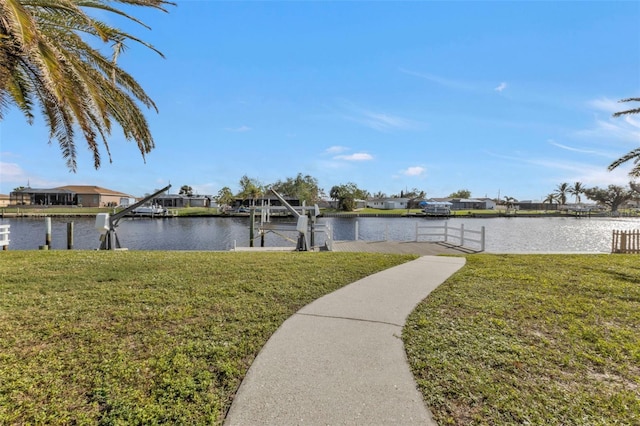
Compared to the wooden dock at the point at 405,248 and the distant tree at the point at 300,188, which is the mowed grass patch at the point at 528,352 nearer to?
the wooden dock at the point at 405,248

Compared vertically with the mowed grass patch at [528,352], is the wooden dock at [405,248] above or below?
below

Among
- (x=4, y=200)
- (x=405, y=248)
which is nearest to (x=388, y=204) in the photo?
(x=405, y=248)

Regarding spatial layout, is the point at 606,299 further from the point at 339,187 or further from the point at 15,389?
the point at 339,187

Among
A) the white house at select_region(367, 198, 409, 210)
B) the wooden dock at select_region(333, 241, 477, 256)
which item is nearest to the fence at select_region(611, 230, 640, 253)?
the wooden dock at select_region(333, 241, 477, 256)

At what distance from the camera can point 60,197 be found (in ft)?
226

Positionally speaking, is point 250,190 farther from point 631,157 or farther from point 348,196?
point 631,157

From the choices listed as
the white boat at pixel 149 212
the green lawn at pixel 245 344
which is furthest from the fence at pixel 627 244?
the white boat at pixel 149 212

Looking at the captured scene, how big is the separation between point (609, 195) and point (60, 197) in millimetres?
157323

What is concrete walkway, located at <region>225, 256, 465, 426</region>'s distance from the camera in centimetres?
268

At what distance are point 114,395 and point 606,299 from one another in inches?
302

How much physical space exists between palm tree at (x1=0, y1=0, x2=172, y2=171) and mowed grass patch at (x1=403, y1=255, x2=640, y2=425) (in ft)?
19.2

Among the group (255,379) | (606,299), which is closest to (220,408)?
(255,379)

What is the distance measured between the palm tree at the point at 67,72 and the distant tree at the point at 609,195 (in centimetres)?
13601

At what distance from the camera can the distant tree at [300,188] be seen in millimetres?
85312
